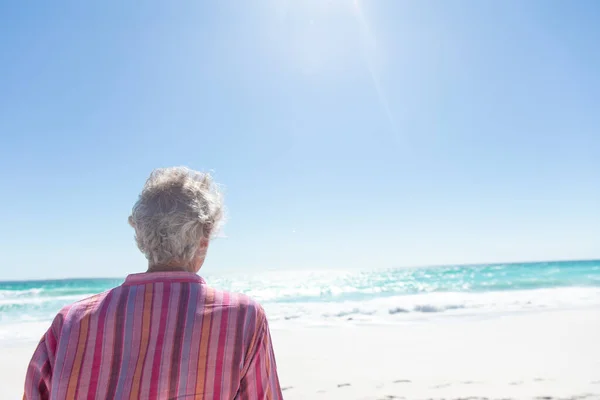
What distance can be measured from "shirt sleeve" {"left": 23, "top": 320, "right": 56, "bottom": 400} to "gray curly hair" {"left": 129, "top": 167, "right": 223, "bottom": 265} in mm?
355

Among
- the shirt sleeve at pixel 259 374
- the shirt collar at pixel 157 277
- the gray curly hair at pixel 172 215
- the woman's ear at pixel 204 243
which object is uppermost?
the gray curly hair at pixel 172 215

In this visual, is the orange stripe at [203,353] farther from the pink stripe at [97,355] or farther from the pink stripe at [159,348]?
the pink stripe at [97,355]

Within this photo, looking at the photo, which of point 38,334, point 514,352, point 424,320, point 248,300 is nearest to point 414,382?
point 514,352

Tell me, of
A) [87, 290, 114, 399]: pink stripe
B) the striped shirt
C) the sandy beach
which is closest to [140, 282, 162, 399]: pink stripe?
the striped shirt

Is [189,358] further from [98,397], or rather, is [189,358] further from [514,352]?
[514,352]

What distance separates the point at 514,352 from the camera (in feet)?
17.6

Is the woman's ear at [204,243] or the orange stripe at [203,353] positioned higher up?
the woman's ear at [204,243]

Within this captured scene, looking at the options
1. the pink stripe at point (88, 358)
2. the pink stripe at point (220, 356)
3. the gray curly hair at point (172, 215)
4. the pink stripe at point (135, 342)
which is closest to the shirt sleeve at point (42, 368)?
the pink stripe at point (88, 358)

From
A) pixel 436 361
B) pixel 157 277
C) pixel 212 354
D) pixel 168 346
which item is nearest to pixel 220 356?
pixel 212 354

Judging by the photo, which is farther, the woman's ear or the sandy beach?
the sandy beach

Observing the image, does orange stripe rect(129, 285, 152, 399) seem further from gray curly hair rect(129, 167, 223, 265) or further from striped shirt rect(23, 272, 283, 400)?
gray curly hair rect(129, 167, 223, 265)

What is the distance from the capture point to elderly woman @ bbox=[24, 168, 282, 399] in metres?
1.08

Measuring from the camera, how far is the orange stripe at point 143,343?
42.5 inches

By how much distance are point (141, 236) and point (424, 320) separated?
8533 millimetres
